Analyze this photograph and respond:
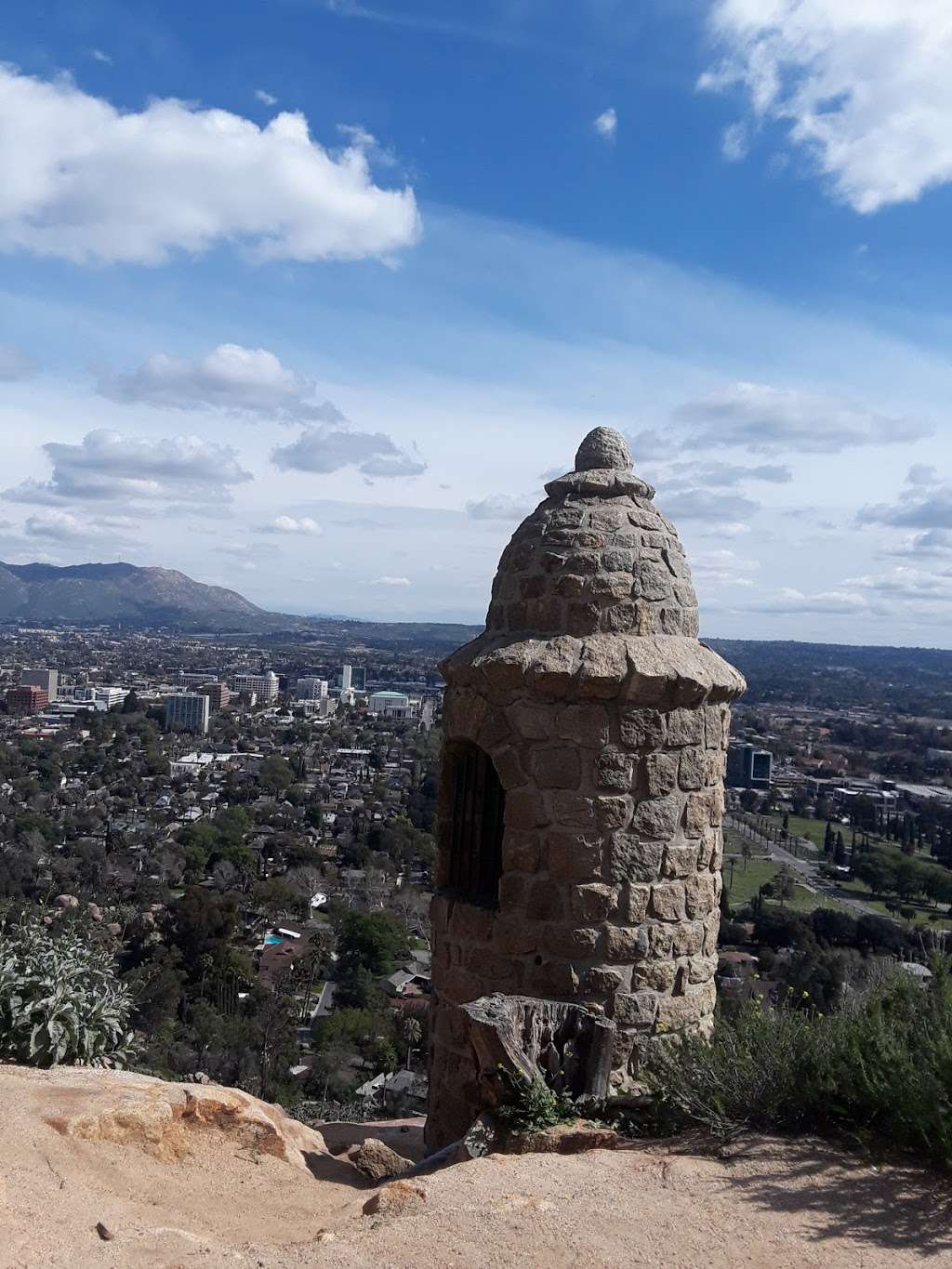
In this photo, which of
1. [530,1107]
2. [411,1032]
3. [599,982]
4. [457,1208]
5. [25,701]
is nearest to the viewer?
[457,1208]

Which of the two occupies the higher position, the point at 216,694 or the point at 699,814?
the point at 699,814

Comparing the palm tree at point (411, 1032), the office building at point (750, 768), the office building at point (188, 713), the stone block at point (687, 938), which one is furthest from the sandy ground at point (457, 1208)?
the office building at point (188, 713)

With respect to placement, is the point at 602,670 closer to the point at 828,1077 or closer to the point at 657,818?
the point at 657,818

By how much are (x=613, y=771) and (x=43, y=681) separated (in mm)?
92663

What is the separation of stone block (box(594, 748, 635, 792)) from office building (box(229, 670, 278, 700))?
93.3 metres

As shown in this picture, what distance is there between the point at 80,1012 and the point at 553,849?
273 cm

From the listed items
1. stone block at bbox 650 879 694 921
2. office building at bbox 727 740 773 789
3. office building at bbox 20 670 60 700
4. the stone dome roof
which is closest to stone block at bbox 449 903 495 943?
stone block at bbox 650 879 694 921

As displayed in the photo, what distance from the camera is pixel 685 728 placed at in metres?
5.39

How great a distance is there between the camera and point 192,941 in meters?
27.7

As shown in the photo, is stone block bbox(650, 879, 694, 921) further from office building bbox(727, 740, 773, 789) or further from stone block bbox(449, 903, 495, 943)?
office building bbox(727, 740, 773, 789)

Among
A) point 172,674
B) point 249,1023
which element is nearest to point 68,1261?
point 249,1023

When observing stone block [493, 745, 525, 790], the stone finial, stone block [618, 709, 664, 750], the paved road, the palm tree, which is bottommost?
the palm tree

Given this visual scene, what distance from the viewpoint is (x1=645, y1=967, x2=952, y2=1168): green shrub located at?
13.3 ft

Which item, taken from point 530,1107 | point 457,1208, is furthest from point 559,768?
point 457,1208
